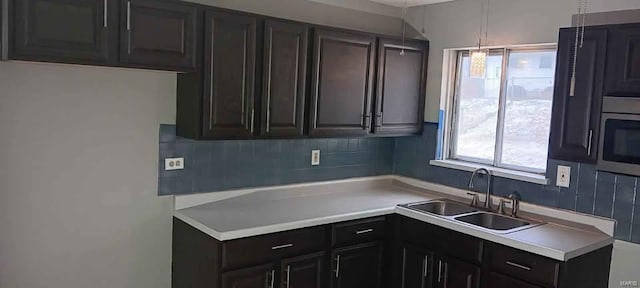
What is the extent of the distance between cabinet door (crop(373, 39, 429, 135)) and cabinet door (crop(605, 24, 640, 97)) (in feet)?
4.96

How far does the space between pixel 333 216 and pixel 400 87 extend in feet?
4.09

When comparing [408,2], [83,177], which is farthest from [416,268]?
[83,177]

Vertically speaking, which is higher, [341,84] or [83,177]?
[341,84]

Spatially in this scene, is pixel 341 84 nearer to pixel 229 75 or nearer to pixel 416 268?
pixel 229 75

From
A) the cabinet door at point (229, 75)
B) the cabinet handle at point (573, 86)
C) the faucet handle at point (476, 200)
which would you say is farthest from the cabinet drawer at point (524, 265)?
the cabinet door at point (229, 75)

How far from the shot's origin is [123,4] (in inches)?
101

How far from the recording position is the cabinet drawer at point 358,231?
3273 millimetres

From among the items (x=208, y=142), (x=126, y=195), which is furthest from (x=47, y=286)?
(x=208, y=142)

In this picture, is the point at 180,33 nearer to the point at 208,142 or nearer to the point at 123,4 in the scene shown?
the point at 123,4

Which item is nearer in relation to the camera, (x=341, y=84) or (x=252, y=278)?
(x=252, y=278)

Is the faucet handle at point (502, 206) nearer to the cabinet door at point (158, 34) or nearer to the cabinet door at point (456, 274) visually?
the cabinet door at point (456, 274)

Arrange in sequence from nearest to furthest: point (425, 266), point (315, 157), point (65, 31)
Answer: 1. point (65, 31)
2. point (425, 266)
3. point (315, 157)

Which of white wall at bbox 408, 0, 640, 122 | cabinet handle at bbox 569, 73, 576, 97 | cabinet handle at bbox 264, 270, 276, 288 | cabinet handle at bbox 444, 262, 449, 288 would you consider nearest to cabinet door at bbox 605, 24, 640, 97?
cabinet handle at bbox 569, 73, 576, 97

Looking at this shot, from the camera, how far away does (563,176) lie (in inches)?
127
